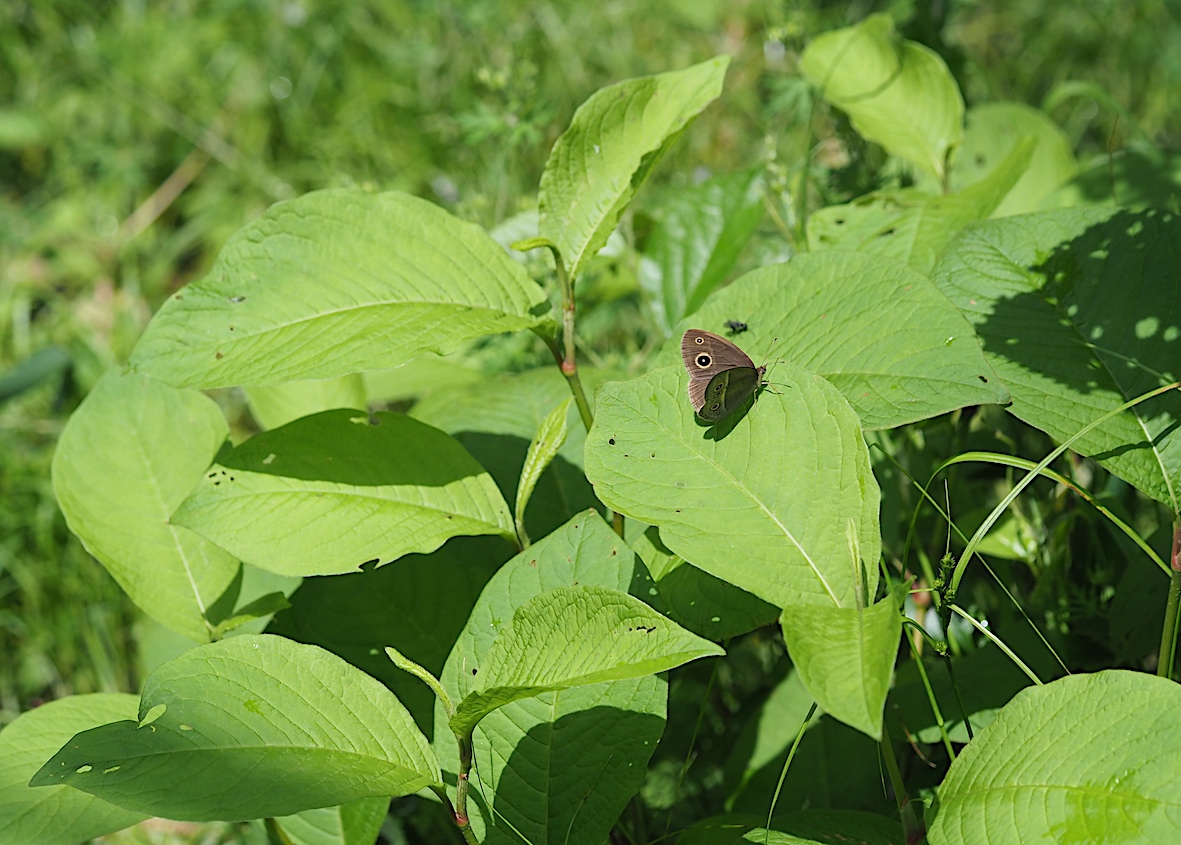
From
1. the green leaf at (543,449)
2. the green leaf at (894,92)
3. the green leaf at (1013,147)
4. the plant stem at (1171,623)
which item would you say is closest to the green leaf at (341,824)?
the green leaf at (543,449)

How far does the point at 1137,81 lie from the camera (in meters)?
3.52

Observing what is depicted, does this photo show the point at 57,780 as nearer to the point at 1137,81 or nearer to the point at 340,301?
the point at 340,301

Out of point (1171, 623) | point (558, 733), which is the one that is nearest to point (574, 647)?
point (558, 733)

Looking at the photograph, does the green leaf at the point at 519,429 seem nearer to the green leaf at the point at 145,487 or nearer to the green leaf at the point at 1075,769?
the green leaf at the point at 145,487

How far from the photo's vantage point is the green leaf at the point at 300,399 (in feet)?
5.54

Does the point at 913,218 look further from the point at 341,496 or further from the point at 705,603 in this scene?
the point at 341,496

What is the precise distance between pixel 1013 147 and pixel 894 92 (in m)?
0.32

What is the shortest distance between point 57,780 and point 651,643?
0.58 metres

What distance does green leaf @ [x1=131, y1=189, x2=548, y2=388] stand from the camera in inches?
48.1

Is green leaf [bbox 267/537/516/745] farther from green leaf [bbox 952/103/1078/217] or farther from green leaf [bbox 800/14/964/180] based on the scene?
green leaf [bbox 952/103/1078/217]

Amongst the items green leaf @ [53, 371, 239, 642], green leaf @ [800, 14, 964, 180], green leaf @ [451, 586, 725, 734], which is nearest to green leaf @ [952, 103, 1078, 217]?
green leaf @ [800, 14, 964, 180]

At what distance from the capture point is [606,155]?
144 centimetres

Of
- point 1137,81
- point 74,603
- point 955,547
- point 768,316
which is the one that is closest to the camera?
point 768,316

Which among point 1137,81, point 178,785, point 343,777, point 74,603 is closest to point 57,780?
point 178,785
